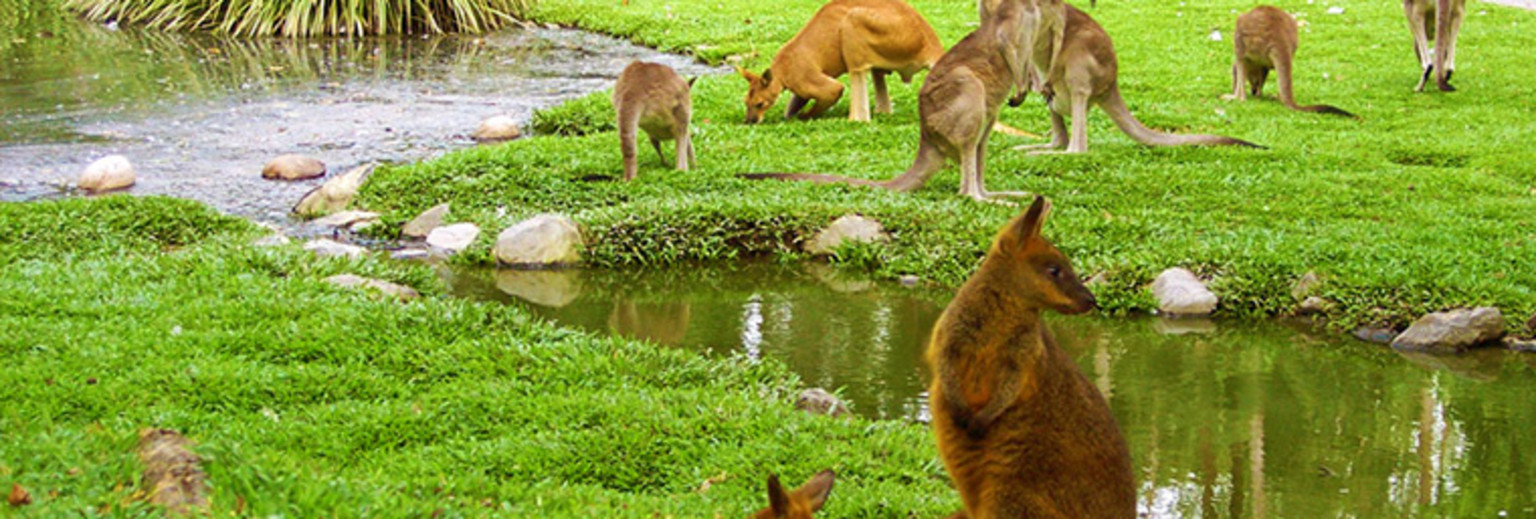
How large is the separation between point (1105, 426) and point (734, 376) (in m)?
2.42

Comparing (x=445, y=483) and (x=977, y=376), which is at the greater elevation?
(x=977, y=376)

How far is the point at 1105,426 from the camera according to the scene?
11.6ft

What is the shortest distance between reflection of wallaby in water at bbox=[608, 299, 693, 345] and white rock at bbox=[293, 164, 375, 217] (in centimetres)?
258

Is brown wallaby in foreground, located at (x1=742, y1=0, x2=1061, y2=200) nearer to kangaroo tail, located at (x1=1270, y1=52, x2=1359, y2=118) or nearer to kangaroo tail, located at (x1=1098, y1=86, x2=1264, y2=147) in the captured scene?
kangaroo tail, located at (x1=1098, y1=86, x2=1264, y2=147)

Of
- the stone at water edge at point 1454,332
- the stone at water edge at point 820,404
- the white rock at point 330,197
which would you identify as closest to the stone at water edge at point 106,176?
the white rock at point 330,197

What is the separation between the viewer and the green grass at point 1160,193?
7.36 m

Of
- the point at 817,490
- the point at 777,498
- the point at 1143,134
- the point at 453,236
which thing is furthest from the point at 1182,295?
the point at 777,498

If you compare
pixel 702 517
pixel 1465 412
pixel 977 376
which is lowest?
pixel 1465 412

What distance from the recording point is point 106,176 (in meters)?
9.70

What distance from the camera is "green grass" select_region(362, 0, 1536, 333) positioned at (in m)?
7.36

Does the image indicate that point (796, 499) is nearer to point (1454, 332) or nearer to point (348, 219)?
point (1454, 332)

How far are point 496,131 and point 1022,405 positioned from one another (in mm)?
8735

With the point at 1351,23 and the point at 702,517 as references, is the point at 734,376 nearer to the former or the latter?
the point at 702,517

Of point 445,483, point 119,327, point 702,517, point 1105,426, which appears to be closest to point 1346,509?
point 1105,426
